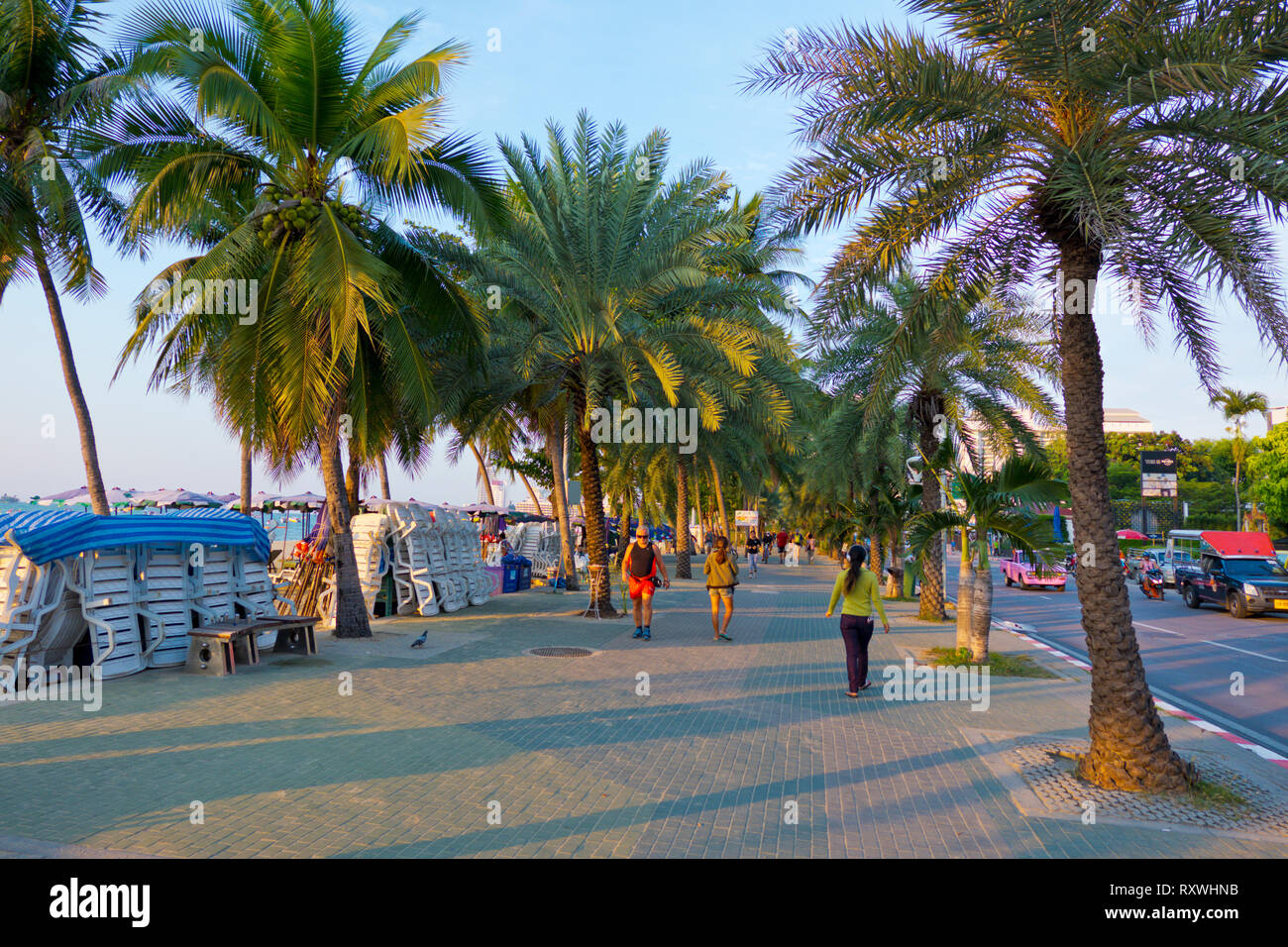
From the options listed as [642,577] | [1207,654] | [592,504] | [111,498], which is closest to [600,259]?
[592,504]

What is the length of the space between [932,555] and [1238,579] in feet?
33.4

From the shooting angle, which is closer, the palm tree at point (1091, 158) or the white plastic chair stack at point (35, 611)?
the palm tree at point (1091, 158)

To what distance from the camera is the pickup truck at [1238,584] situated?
823 inches

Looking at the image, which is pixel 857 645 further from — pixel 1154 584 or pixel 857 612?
pixel 1154 584

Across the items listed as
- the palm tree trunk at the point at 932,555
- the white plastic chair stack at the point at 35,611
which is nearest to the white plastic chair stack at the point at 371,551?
the white plastic chair stack at the point at 35,611

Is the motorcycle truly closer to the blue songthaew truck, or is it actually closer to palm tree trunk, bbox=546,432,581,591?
the blue songthaew truck

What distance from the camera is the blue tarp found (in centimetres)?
871

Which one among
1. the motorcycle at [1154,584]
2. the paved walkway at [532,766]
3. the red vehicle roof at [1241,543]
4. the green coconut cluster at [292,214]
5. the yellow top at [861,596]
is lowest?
the motorcycle at [1154,584]

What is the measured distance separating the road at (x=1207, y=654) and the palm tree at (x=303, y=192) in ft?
38.1

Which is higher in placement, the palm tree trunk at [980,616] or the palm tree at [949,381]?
the palm tree at [949,381]

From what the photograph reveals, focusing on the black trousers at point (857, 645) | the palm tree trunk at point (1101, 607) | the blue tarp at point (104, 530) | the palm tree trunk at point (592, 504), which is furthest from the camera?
the palm tree trunk at point (592, 504)

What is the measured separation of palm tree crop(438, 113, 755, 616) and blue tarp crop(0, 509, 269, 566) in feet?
20.7

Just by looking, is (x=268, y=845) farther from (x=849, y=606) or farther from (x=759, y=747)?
(x=849, y=606)

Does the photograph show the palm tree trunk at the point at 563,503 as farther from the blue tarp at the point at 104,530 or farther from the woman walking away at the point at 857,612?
the woman walking away at the point at 857,612
